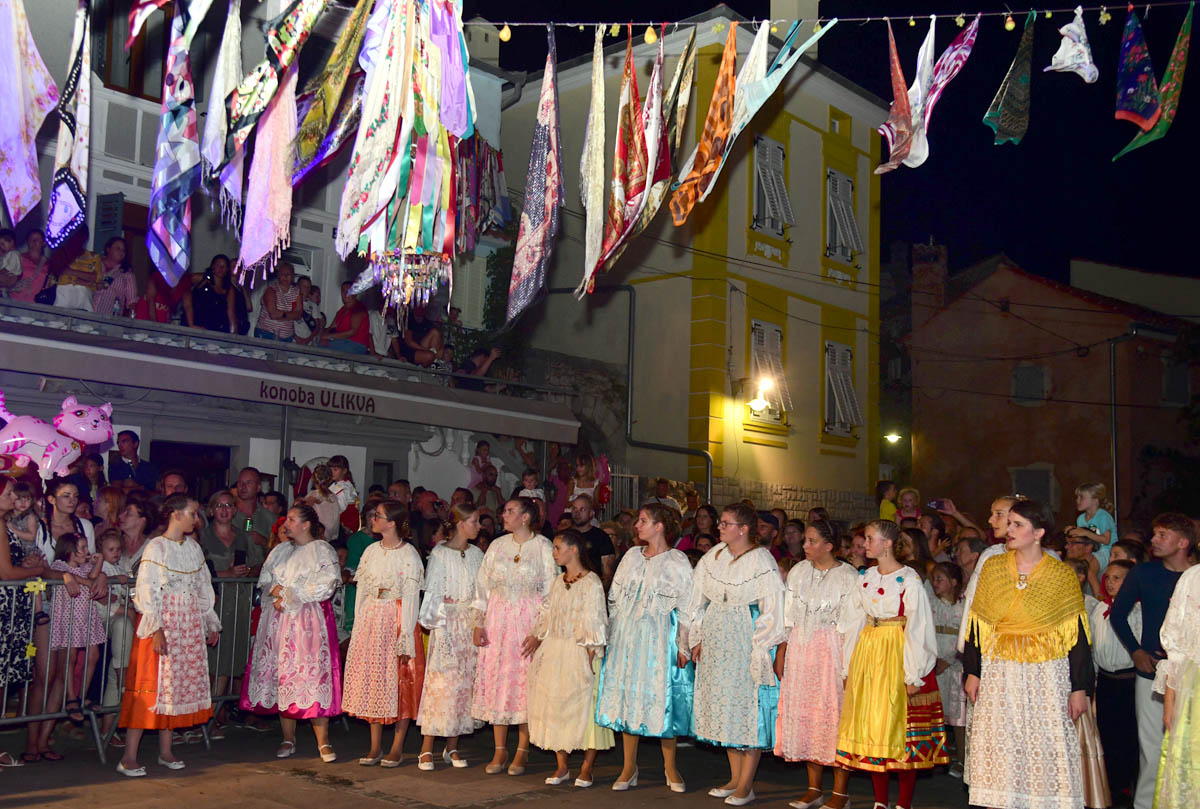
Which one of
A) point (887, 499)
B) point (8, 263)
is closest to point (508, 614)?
point (887, 499)

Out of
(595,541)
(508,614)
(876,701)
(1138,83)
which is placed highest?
(1138,83)

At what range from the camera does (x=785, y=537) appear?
1279 centimetres

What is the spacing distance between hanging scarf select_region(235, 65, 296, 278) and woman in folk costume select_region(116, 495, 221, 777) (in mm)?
1998

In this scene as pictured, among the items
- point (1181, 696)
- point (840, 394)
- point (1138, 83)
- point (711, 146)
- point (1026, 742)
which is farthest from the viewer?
point (840, 394)

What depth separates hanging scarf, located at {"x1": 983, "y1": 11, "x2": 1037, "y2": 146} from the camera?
8961mm

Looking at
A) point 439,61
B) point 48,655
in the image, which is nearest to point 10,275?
point 48,655

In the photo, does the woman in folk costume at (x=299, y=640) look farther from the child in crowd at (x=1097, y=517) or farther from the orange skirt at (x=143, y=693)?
the child in crowd at (x=1097, y=517)

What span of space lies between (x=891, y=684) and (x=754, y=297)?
14333mm

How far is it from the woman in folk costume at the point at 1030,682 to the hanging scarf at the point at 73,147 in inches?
245

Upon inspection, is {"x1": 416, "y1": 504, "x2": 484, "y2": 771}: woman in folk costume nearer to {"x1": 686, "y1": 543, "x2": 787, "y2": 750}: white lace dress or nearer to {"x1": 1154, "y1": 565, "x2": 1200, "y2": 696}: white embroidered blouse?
{"x1": 686, "y1": 543, "x2": 787, "y2": 750}: white lace dress

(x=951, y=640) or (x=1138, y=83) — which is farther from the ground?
(x=1138, y=83)

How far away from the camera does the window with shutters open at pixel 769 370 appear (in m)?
21.1

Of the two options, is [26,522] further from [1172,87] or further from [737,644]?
[1172,87]

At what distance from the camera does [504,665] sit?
891 centimetres
